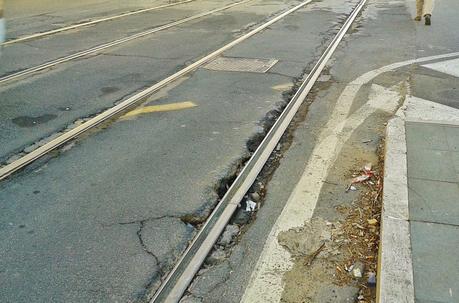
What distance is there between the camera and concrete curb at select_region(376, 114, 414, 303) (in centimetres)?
303

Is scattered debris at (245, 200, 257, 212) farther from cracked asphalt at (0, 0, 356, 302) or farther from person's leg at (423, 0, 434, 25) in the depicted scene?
person's leg at (423, 0, 434, 25)

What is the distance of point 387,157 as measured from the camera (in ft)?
16.1

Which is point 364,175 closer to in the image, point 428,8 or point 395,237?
point 395,237

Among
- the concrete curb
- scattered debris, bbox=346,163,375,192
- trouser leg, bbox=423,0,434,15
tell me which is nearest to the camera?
the concrete curb

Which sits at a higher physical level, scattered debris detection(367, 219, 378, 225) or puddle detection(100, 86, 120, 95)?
puddle detection(100, 86, 120, 95)

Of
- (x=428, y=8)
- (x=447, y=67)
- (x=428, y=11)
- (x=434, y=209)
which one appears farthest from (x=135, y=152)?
(x=428, y=8)

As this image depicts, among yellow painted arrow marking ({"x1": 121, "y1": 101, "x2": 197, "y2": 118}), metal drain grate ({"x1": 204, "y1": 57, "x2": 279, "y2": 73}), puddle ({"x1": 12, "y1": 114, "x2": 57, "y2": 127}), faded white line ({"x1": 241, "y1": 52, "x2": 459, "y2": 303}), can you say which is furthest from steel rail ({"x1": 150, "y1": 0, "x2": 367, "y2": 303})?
puddle ({"x1": 12, "y1": 114, "x2": 57, "y2": 127})

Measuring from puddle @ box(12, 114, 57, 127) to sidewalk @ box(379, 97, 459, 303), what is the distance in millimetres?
4327

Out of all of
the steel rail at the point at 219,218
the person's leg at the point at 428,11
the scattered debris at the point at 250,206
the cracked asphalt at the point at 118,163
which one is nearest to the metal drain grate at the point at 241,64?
the cracked asphalt at the point at 118,163

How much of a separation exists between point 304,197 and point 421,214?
1.05m

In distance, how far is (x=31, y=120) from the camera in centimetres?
619

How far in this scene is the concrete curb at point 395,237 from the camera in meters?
3.03

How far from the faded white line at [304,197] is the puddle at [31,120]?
11.6 feet

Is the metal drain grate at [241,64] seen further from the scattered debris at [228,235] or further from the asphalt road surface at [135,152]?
the scattered debris at [228,235]
